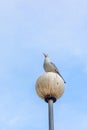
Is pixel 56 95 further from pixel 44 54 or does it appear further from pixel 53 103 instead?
pixel 44 54

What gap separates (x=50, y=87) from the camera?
10383 mm

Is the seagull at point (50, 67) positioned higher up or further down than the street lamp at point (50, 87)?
higher up

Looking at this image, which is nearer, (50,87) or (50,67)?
(50,87)

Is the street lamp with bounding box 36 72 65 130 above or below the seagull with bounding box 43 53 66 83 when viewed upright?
below

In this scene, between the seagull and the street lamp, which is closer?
the street lamp

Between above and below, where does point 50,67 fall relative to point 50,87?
above

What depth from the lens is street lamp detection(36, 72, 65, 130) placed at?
10.4 m

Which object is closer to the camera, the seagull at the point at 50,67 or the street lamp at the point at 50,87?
the street lamp at the point at 50,87

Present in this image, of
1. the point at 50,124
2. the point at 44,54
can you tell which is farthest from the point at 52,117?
the point at 44,54

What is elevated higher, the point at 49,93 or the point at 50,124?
the point at 49,93

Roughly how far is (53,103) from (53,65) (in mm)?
1814

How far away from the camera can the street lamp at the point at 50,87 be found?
34.1 feet

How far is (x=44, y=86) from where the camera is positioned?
10445mm

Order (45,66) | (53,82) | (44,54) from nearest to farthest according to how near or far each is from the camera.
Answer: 1. (53,82)
2. (45,66)
3. (44,54)
